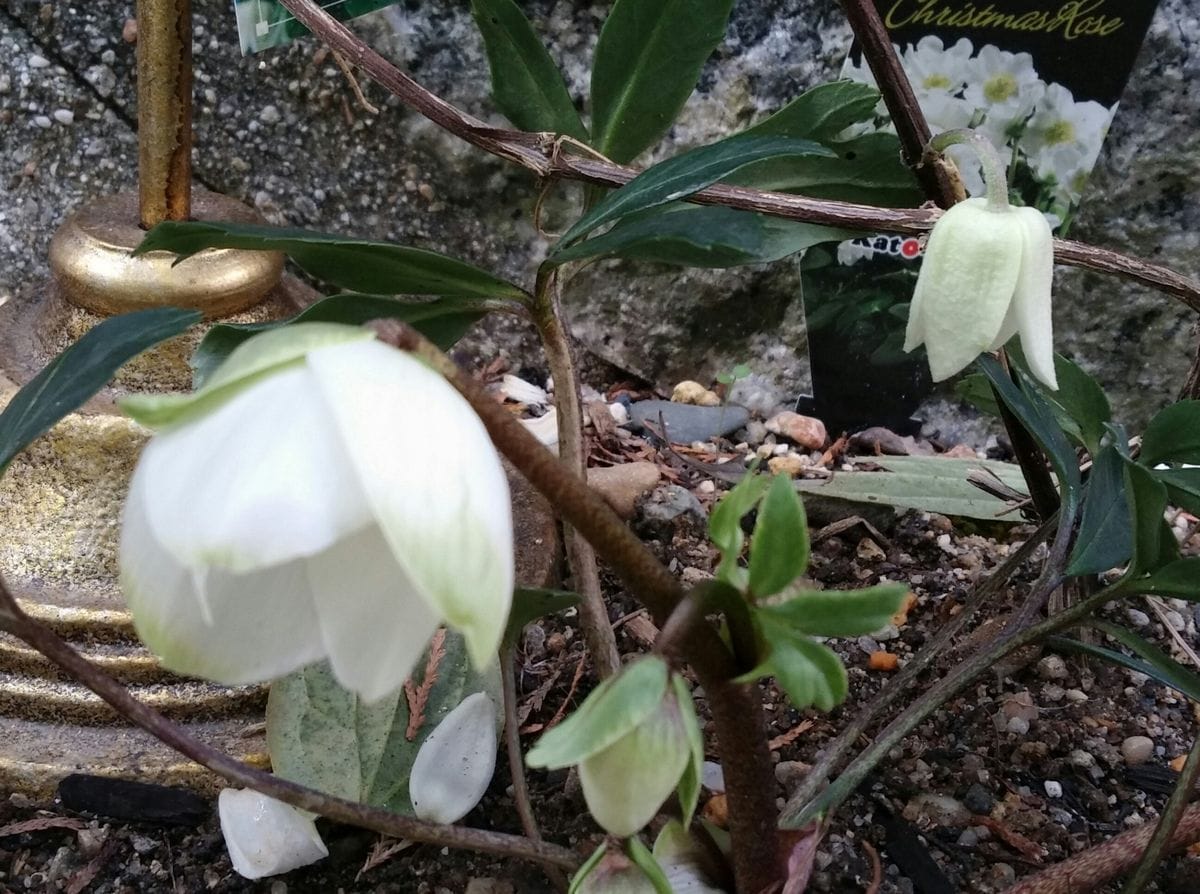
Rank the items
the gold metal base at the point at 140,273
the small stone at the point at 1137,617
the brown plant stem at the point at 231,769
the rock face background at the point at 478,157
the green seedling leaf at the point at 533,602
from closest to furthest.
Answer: the brown plant stem at the point at 231,769
the green seedling leaf at the point at 533,602
the gold metal base at the point at 140,273
the small stone at the point at 1137,617
the rock face background at the point at 478,157

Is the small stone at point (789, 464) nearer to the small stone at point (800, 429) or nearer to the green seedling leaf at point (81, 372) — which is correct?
the small stone at point (800, 429)

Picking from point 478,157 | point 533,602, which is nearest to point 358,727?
point 533,602

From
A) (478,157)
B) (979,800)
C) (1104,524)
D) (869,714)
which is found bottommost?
(979,800)

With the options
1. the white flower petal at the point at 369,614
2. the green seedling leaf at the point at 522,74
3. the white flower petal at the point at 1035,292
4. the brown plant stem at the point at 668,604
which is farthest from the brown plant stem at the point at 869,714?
the green seedling leaf at the point at 522,74

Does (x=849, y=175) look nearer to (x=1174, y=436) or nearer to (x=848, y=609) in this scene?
(x=1174, y=436)

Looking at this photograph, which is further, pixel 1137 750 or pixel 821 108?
pixel 1137 750

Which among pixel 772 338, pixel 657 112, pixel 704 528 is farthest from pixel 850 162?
pixel 772 338

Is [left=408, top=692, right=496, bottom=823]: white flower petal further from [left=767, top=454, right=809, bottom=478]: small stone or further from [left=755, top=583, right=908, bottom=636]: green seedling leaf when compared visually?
[left=767, top=454, right=809, bottom=478]: small stone

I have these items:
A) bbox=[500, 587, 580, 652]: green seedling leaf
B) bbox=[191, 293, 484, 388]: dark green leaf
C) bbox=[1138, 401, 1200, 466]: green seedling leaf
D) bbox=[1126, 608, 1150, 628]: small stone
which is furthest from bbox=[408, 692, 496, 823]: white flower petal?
bbox=[1126, 608, 1150, 628]: small stone
